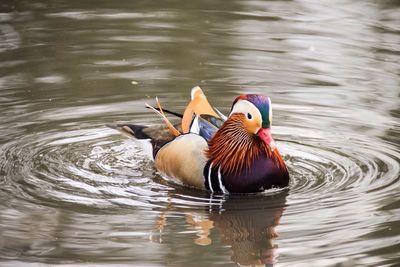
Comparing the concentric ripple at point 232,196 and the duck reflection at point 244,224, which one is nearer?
the duck reflection at point 244,224

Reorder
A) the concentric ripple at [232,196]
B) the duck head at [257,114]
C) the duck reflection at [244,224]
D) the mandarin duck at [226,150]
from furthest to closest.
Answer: the mandarin duck at [226,150]
the duck head at [257,114]
the concentric ripple at [232,196]
the duck reflection at [244,224]

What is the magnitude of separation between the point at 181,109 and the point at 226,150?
5.57 feet

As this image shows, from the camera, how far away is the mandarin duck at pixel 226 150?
785cm

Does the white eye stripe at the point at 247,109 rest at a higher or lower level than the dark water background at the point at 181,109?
higher

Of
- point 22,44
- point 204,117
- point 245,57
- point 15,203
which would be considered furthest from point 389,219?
point 22,44

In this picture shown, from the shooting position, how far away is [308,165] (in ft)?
27.6

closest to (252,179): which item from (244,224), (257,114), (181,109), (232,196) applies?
(232,196)

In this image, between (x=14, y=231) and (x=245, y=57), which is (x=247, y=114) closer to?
(x=14, y=231)

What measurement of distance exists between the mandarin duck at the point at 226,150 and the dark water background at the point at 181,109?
5.5 inches

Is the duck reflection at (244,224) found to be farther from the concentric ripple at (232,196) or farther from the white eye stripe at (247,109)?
the white eye stripe at (247,109)

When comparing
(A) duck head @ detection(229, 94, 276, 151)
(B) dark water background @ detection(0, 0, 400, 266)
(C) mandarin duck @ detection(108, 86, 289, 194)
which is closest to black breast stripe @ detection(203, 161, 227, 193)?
(C) mandarin duck @ detection(108, 86, 289, 194)

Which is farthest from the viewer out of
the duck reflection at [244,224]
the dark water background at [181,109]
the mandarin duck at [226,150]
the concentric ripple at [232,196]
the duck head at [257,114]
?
the mandarin duck at [226,150]

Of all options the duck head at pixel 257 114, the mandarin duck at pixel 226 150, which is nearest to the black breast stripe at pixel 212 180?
the mandarin duck at pixel 226 150

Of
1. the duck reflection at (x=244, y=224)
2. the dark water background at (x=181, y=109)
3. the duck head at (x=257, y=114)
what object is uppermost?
the duck head at (x=257, y=114)
